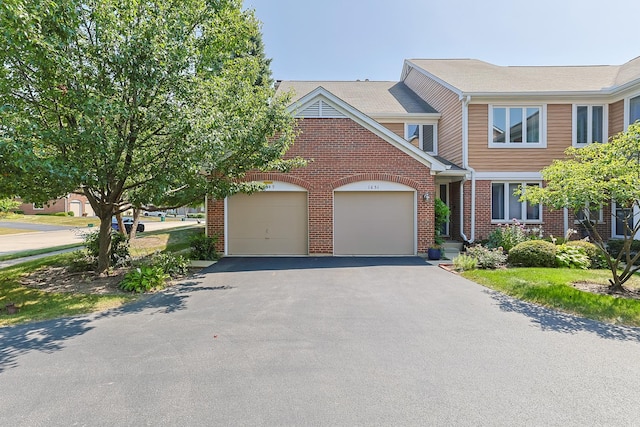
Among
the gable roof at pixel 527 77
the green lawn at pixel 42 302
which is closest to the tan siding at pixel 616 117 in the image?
the gable roof at pixel 527 77

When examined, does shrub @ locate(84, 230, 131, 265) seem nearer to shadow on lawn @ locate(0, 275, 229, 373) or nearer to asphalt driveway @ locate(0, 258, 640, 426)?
shadow on lawn @ locate(0, 275, 229, 373)

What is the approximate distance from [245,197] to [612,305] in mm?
10808

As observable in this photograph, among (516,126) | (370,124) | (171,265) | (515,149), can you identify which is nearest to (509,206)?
(515,149)

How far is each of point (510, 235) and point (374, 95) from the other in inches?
402

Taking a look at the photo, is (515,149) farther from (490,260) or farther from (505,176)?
(490,260)

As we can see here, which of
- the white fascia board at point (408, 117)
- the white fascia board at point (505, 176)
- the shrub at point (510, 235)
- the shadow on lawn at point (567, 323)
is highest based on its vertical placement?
→ the white fascia board at point (408, 117)

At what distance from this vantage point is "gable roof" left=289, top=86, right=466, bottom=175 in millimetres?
A: 12227

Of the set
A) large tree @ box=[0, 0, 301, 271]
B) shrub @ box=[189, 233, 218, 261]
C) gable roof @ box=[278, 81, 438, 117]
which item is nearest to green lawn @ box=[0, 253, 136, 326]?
large tree @ box=[0, 0, 301, 271]

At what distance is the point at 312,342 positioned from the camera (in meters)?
4.69

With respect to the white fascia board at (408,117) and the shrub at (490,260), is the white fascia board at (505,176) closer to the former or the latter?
the white fascia board at (408,117)

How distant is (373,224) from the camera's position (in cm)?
1261

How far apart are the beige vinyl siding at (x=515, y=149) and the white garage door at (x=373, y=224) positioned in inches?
144

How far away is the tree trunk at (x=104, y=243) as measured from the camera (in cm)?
898

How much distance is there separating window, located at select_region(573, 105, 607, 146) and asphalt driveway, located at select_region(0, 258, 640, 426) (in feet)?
34.4
